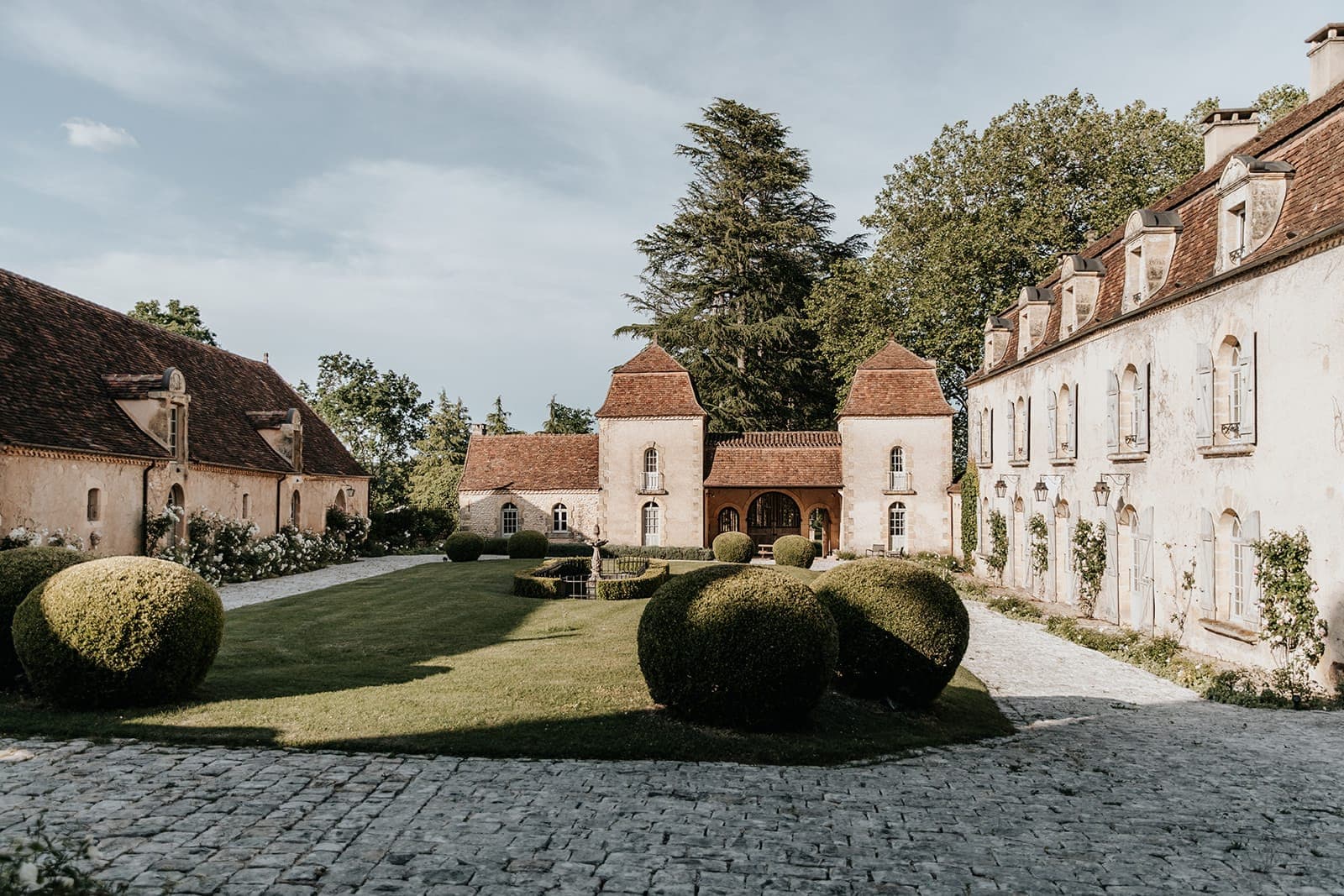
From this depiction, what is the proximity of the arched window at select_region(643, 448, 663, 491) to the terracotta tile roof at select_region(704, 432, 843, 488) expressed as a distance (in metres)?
2.01

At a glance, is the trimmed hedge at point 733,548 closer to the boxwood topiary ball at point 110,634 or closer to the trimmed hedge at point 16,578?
the trimmed hedge at point 16,578

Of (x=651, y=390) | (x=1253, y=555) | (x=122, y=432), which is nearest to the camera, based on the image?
(x=1253, y=555)

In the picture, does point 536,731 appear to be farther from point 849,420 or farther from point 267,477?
point 849,420

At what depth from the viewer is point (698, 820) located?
21.7 feet

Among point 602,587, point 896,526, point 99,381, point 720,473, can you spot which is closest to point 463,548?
point 720,473

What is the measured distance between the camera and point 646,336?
44.6 m

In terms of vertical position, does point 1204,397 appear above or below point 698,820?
above

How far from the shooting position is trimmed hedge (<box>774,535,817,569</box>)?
3020cm

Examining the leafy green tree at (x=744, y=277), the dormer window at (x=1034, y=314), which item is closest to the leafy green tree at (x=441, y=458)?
the leafy green tree at (x=744, y=277)

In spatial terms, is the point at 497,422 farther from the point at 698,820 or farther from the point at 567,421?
the point at 698,820

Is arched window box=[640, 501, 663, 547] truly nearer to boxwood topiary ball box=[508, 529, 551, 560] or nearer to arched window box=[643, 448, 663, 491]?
arched window box=[643, 448, 663, 491]

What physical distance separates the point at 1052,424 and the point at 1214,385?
8064mm

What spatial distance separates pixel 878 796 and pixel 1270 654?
29.3 ft

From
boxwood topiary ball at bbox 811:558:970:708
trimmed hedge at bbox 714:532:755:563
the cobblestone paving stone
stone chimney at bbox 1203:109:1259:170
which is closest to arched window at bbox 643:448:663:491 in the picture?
trimmed hedge at bbox 714:532:755:563
